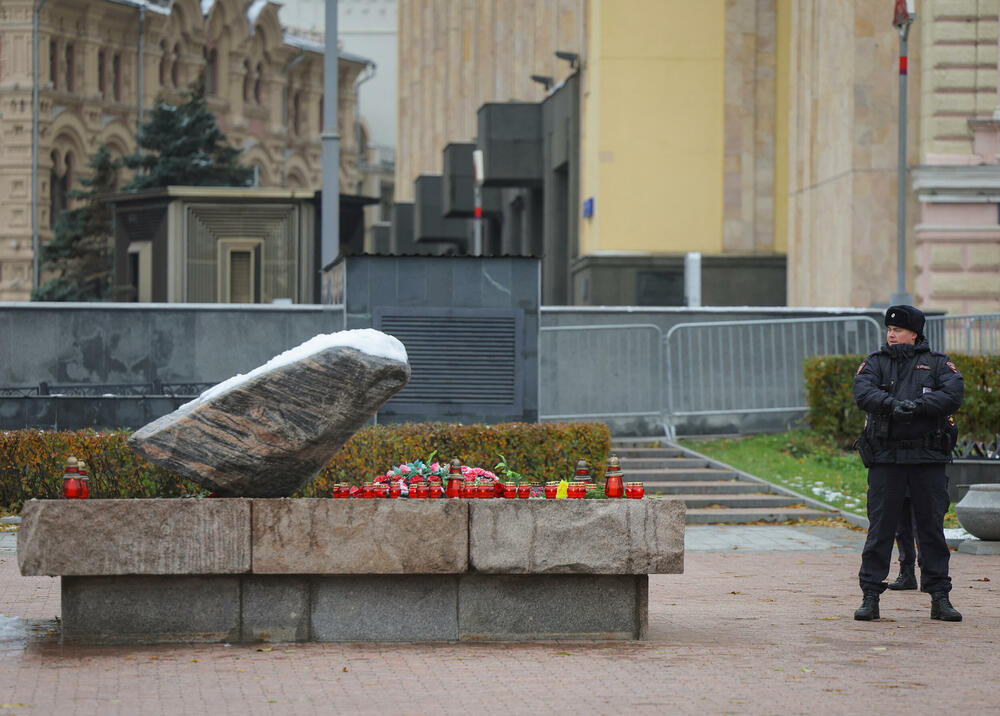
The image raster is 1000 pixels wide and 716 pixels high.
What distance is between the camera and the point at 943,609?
1112 cm

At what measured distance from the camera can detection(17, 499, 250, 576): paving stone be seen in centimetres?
969

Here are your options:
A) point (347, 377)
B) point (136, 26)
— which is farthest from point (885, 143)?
point (136, 26)

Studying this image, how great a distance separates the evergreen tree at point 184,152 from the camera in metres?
59.2

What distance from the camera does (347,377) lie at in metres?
9.77

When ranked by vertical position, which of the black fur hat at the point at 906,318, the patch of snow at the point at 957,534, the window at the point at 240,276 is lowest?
the patch of snow at the point at 957,534

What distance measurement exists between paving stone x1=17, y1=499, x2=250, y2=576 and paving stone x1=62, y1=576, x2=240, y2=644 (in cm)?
15

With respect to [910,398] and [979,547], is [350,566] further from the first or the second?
[979,547]

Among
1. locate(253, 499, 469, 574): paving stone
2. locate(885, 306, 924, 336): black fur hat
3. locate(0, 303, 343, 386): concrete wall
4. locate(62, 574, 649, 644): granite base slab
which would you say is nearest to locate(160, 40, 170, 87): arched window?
locate(0, 303, 343, 386): concrete wall

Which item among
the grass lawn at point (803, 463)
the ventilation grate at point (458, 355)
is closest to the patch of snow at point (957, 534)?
the grass lawn at point (803, 463)

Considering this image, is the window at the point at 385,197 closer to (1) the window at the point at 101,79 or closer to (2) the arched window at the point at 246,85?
(2) the arched window at the point at 246,85

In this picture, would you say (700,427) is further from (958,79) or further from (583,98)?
A: (583,98)

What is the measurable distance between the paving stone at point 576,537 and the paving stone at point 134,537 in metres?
1.28

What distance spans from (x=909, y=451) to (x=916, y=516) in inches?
16.3

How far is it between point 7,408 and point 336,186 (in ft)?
27.5
